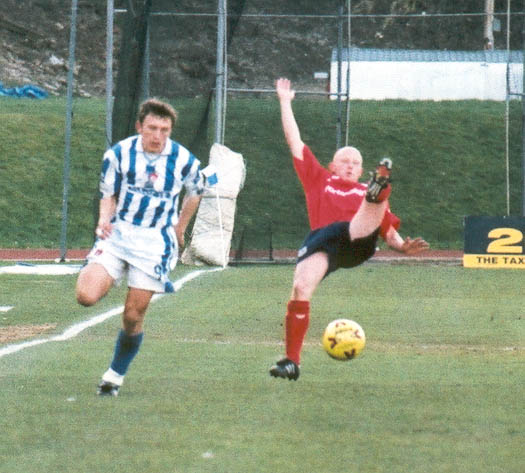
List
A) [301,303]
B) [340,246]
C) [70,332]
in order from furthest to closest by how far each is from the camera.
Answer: [70,332]
[340,246]
[301,303]

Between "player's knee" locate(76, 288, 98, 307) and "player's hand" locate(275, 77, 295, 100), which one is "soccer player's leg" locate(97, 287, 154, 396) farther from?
"player's hand" locate(275, 77, 295, 100)

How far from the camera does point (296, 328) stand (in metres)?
9.91

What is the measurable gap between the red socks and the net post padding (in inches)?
507

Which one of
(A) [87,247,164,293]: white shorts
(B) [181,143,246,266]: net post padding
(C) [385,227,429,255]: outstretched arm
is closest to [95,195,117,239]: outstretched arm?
(A) [87,247,164,293]: white shorts

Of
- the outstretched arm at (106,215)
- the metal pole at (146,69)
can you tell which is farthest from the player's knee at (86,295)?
the metal pole at (146,69)

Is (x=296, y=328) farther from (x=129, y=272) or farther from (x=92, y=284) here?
(x=92, y=284)

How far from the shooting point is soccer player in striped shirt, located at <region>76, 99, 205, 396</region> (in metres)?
8.96

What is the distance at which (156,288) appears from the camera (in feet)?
29.6

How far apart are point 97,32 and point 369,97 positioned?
12.4 m

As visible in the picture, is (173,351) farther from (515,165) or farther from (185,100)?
(515,165)

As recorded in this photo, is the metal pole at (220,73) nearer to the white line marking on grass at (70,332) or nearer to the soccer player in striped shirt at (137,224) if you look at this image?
the white line marking on grass at (70,332)

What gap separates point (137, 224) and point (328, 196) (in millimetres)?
1937

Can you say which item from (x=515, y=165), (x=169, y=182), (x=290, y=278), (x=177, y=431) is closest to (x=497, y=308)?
(x=290, y=278)

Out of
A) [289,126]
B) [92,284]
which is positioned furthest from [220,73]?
[92,284]
